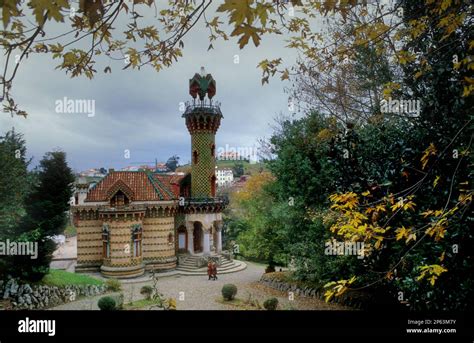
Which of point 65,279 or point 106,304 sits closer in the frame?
point 106,304

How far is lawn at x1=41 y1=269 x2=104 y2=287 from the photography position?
894cm

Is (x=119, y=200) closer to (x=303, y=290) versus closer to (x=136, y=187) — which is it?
(x=136, y=187)

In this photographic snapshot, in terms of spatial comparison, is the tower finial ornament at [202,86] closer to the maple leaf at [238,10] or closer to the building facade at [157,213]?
the building facade at [157,213]

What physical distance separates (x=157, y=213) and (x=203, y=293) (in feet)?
11.3

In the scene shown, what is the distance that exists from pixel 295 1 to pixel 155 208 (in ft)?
35.9

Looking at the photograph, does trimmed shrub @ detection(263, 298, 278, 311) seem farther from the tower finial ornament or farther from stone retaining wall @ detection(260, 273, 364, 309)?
the tower finial ornament

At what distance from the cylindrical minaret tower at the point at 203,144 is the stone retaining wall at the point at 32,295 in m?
6.79

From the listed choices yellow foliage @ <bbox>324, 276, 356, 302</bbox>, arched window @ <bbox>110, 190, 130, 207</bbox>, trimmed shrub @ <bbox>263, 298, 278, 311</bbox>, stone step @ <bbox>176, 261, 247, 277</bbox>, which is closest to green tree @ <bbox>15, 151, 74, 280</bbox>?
arched window @ <bbox>110, 190, 130, 207</bbox>

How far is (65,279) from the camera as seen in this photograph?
930cm

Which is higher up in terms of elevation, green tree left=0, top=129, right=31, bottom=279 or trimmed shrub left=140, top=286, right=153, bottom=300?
green tree left=0, top=129, right=31, bottom=279

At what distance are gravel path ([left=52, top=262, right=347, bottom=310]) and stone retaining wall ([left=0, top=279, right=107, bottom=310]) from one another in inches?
12.5

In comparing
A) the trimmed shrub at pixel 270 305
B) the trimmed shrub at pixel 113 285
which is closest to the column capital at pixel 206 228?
the trimmed shrub at pixel 113 285

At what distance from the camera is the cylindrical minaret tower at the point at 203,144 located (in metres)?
13.8

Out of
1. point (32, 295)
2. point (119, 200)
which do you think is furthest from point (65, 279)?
point (119, 200)
